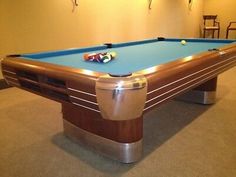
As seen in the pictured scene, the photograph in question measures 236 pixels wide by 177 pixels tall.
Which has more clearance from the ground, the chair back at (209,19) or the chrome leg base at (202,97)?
the chair back at (209,19)

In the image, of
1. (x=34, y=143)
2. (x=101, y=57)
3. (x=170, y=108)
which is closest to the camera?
(x=101, y=57)

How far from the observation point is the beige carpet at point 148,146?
1.55 m

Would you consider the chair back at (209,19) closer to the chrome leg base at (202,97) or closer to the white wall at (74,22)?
the white wall at (74,22)

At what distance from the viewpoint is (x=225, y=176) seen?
A: 1471mm

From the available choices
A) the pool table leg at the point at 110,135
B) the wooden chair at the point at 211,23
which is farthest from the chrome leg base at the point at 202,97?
the wooden chair at the point at 211,23

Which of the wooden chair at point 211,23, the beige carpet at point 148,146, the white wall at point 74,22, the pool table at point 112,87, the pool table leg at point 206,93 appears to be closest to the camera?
the pool table at point 112,87

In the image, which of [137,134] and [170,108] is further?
[170,108]

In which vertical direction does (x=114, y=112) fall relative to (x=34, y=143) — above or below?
above

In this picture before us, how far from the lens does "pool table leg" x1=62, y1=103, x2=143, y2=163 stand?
161 centimetres

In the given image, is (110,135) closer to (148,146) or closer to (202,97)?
(148,146)

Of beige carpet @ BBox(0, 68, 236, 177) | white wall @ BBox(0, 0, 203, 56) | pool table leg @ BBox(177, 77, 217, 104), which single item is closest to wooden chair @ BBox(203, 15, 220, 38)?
white wall @ BBox(0, 0, 203, 56)

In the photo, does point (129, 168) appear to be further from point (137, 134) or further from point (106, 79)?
point (106, 79)

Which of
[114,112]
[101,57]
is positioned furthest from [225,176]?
[101,57]

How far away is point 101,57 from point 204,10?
7.58 metres
